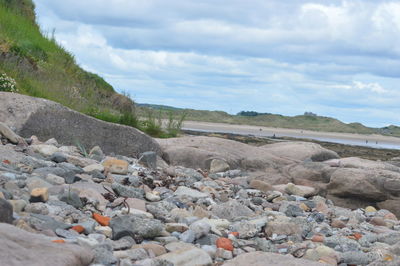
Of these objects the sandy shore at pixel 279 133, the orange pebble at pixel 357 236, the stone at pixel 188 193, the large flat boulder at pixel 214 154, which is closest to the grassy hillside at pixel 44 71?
the large flat boulder at pixel 214 154

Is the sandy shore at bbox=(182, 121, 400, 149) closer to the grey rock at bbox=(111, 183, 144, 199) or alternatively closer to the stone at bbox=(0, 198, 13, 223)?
the grey rock at bbox=(111, 183, 144, 199)

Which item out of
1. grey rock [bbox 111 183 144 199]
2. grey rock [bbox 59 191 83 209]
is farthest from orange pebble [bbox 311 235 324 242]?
grey rock [bbox 59 191 83 209]

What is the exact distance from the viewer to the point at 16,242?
3281 mm

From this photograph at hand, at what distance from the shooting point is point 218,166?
9.91m

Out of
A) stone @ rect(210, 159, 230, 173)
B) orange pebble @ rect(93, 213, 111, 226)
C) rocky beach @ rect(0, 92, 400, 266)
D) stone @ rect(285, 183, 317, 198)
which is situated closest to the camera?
rocky beach @ rect(0, 92, 400, 266)

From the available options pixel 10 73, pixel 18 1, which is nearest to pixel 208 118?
pixel 18 1

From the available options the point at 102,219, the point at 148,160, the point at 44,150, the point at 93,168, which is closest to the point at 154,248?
the point at 102,219

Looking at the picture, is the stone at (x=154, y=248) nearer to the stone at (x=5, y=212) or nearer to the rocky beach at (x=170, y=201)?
the rocky beach at (x=170, y=201)

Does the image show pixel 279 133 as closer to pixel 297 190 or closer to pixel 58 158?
pixel 297 190

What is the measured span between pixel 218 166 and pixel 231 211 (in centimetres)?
364

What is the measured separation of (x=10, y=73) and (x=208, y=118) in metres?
43.8

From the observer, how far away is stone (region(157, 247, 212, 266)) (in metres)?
4.16

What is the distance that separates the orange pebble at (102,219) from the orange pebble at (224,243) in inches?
35.6

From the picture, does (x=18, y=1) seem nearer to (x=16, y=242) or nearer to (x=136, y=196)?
(x=136, y=196)
